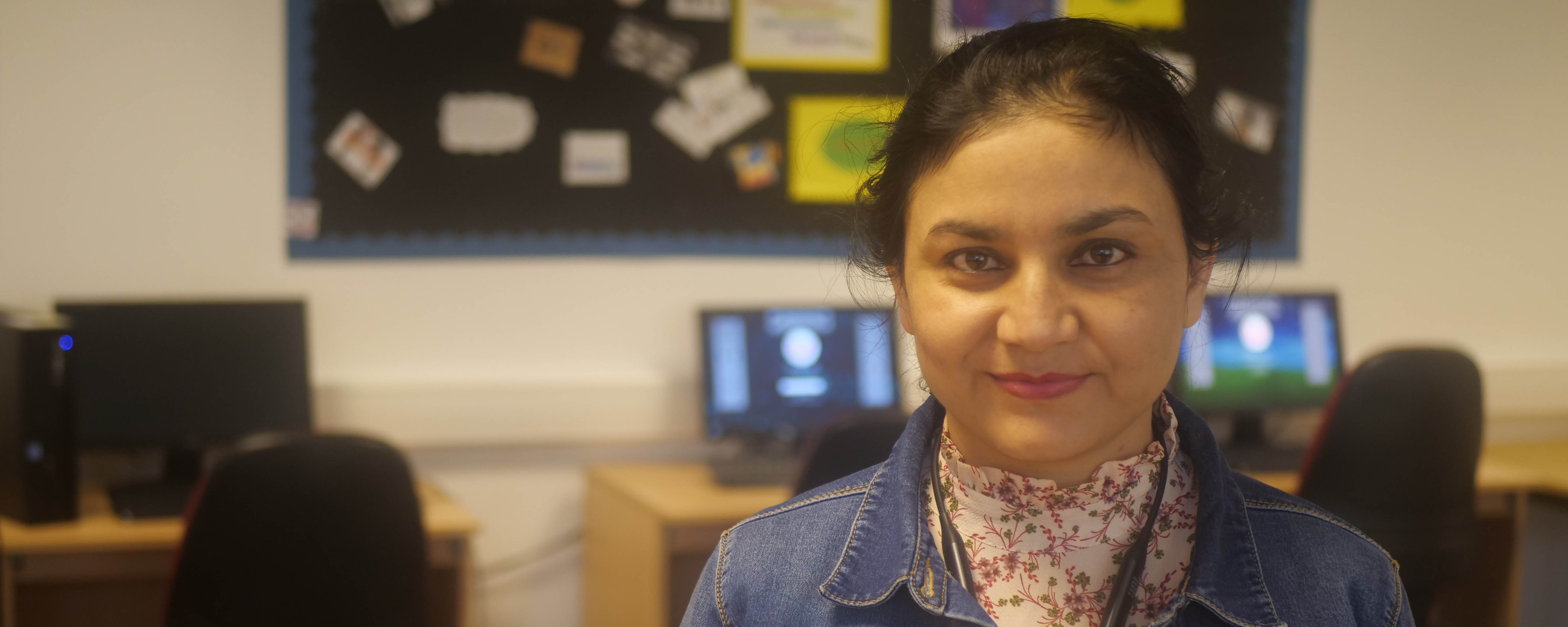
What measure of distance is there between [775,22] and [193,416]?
158 centimetres

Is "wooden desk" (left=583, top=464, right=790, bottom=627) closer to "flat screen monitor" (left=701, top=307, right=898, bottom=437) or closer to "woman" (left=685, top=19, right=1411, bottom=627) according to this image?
"flat screen monitor" (left=701, top=307, right=898, bottom=437)

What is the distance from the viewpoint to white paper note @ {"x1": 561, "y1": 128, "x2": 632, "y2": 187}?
276cm

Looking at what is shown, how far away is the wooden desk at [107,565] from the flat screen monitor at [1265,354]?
5.85 ft

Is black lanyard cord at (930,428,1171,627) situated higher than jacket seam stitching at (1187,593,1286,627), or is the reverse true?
black lanyard cord at (930,428,1171,627)

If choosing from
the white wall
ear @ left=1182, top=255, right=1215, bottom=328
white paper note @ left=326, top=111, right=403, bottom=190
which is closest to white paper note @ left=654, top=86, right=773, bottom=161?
the white wall

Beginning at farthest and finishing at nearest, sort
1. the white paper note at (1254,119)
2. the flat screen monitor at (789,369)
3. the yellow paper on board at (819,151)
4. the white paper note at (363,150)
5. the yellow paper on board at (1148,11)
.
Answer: the white paper note at (1254,119)
the yellow paper on board at (1148,11)
the yellow paper on board at (819,151)
the flat screen monitor at (789,369)
the white paper note at (363,150)

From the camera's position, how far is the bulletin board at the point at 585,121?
8.63 feet

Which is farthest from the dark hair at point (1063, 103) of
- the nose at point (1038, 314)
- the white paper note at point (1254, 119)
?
the white paper note at point (1254, 119)

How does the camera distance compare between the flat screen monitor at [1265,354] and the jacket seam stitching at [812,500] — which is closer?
the jacket seam stitching at [812,500]

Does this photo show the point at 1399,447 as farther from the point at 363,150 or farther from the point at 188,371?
the point at 188,371

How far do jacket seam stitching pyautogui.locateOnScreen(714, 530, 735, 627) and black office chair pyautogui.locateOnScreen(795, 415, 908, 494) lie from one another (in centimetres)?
93

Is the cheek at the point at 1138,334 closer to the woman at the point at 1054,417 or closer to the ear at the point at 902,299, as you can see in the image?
the woman at the point at 1054,417

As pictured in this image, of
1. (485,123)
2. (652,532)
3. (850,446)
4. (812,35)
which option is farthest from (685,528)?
(812,35)

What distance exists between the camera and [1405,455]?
2219mm
